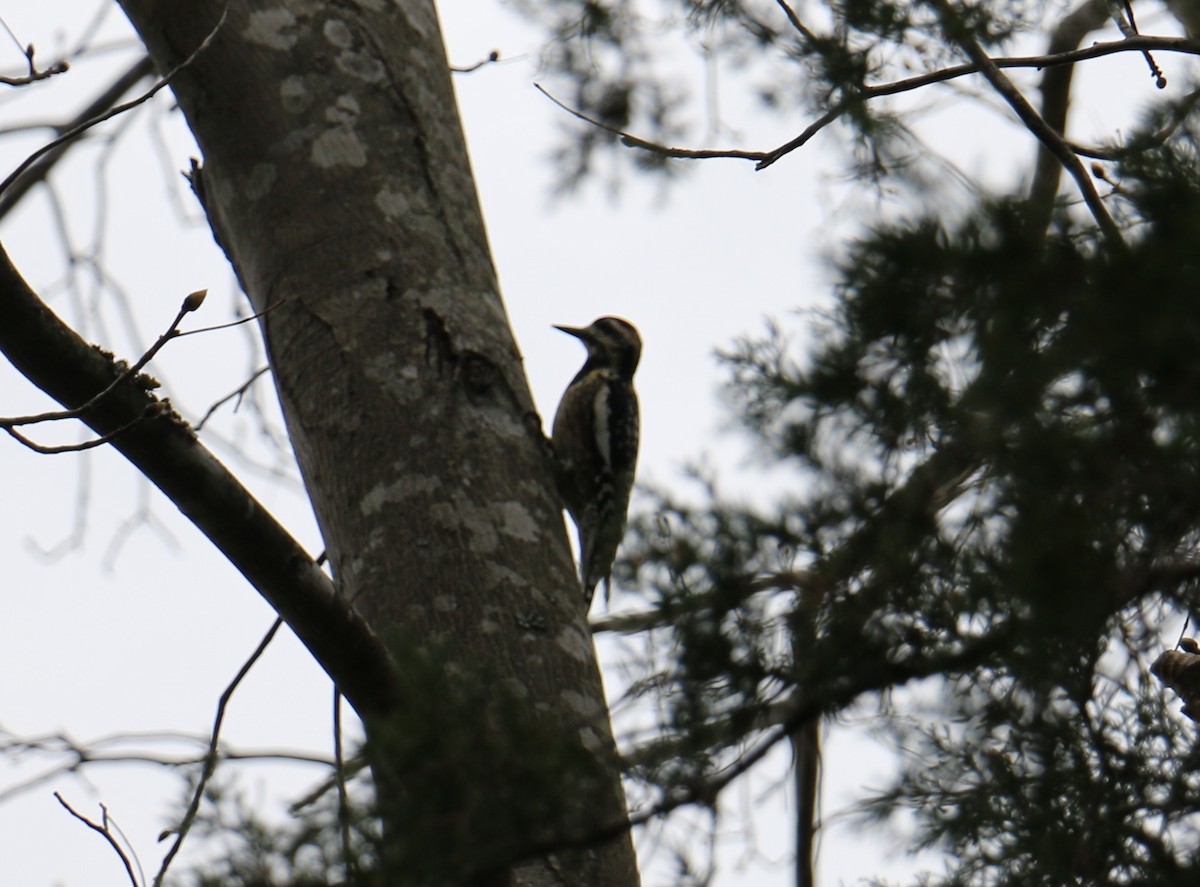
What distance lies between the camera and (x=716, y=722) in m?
1.81

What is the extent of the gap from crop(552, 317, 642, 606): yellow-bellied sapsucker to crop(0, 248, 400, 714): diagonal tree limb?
2583mm

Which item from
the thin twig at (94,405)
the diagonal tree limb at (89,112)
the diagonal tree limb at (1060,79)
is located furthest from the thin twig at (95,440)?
the diagonal tree limb at (89,112)

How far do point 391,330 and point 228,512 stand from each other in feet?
2.65

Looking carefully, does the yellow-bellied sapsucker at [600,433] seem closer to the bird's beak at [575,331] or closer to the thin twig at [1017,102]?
the bird's beak at [575,331]

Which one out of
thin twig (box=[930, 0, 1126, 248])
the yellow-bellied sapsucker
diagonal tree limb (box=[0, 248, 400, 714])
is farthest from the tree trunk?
the yellow-bellied sapsucker

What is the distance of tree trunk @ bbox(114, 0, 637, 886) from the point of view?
2.78 m

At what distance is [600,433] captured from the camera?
5918 millimetres

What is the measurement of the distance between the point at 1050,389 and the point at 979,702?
579 mm

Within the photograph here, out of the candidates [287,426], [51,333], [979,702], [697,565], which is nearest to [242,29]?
[287,426]

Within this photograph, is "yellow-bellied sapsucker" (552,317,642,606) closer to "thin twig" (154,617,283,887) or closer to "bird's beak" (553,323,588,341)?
"bird's beak" (553,323,588,341)

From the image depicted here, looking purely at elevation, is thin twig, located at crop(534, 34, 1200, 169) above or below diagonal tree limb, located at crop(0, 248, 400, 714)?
above

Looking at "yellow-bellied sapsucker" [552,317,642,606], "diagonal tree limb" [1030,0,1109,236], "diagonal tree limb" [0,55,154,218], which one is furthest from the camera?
"yellow-bellied sapsucker" [552,317,642,606]

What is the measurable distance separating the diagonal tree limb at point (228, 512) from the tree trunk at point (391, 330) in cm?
6

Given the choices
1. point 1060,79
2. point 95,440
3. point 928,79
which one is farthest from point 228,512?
point 1060,79
